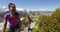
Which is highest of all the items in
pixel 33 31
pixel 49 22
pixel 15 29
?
pixel 15 29

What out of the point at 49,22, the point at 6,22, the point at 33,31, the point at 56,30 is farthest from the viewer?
the point at 33,31

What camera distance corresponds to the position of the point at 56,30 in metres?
8.55

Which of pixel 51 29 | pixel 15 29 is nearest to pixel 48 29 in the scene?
pixel 51 29

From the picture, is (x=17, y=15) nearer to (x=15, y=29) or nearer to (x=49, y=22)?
(x=15, y=29)

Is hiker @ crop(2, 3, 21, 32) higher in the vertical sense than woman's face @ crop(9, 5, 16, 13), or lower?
lower

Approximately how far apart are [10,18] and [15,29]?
223 mm

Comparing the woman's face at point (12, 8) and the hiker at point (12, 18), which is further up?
the woman's face at point (12, 8)

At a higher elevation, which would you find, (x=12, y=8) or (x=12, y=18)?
(x=12, y=8)

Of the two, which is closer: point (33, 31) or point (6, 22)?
point (6, 22)

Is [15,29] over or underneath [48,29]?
A: over

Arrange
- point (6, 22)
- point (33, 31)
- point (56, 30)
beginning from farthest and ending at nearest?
point (33, 31) → point (56, 30) → point (6, 22)

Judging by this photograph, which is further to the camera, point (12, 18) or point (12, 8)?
point (12, 18)

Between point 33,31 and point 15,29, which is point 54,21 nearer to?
point 33,31

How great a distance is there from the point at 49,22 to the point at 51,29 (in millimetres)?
657
